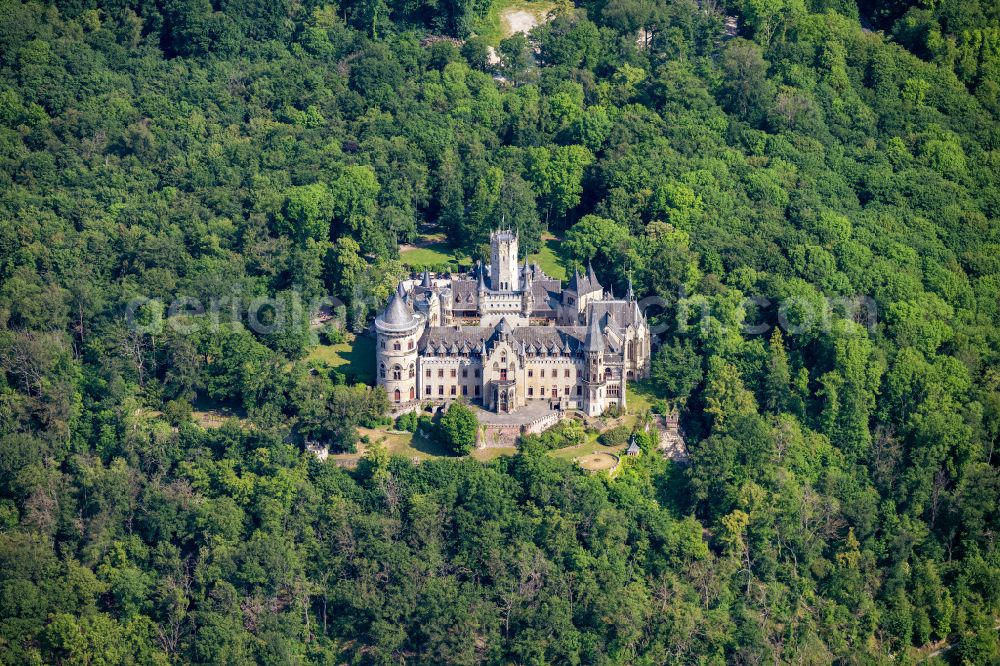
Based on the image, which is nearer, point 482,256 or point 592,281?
point 592,281

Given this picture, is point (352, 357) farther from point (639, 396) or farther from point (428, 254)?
point (639, 396)

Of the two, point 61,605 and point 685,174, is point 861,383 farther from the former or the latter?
point 61,605

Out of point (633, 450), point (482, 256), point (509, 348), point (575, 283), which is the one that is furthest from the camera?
→ point (482, 256)

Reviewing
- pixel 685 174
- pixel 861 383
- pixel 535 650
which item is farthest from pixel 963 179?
pixel 535 650

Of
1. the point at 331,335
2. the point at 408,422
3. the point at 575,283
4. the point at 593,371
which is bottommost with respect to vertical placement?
the point at 408,422

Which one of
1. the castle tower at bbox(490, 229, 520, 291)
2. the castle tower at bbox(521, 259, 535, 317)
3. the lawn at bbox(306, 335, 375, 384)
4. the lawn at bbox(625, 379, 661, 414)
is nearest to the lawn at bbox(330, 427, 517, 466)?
the lawn at bbox(306, 335, 375, 384)

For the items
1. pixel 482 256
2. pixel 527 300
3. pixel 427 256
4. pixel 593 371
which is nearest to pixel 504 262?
pixel 527 300

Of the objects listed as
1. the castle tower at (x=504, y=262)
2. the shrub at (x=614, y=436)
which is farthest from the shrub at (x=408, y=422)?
the shrub at (x=614, y=436)
